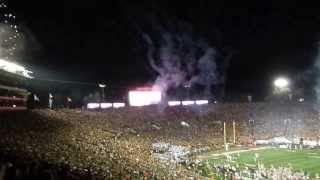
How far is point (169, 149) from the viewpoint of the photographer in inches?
1340

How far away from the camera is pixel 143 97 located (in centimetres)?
5381

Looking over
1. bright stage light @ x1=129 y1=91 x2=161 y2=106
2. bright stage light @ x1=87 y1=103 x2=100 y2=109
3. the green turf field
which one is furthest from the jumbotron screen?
the green turf field

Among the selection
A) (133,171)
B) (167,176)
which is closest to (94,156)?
(133,171)

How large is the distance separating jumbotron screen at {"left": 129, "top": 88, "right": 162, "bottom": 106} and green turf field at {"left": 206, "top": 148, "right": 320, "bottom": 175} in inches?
720

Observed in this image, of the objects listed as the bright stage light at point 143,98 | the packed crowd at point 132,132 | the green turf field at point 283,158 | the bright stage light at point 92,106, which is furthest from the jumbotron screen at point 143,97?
the green turf field at point 283,158

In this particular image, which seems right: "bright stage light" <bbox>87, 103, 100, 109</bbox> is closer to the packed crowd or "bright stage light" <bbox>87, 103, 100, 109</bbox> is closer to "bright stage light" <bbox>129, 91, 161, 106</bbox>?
the packed crowd

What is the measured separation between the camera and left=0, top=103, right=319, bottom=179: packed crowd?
57.9 ft

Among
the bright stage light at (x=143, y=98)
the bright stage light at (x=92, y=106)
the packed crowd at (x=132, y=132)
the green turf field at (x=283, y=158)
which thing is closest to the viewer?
the packed crowd at (x=132, y=132)

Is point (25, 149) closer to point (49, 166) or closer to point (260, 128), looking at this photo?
point (49, 166)

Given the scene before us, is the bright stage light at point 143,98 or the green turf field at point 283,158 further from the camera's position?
the bright stage light at point 143,98

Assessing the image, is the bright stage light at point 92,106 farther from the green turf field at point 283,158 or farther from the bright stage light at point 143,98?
the green turf field at point 283,158

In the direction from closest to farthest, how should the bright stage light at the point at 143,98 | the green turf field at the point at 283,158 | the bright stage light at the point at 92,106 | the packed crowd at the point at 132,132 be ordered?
Result: 1. the packed crowd at the point at 132,132
2. the green turf field at the point at 283,158
3. the bright stage light at the point at 92,106
4. the bright stage light at the point at 143,98

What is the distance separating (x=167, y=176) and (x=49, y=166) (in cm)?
737

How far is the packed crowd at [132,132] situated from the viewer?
17.7 meters
